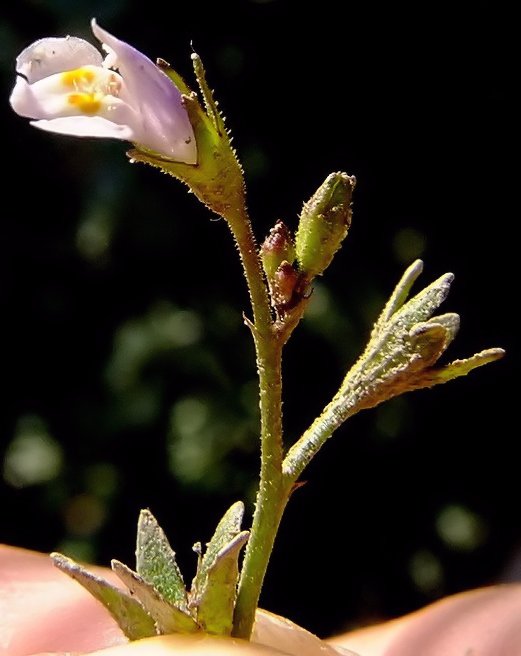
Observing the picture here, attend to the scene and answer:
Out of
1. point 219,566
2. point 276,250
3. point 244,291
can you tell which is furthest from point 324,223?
point 244,291

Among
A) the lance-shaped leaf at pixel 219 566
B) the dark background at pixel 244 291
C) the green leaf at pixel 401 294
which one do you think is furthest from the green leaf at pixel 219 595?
the dark background at pixel 244 291

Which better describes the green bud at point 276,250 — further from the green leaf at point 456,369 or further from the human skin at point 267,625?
the human skin at point 267,625

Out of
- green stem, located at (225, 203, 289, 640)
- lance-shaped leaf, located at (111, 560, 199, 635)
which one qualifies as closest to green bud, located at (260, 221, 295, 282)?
green stem, located at (225, 203, 289, 640)

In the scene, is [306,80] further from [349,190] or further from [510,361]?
[349,190]

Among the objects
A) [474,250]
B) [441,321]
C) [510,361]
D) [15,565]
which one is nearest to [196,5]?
[474,250]

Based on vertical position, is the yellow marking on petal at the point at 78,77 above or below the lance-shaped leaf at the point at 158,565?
above
